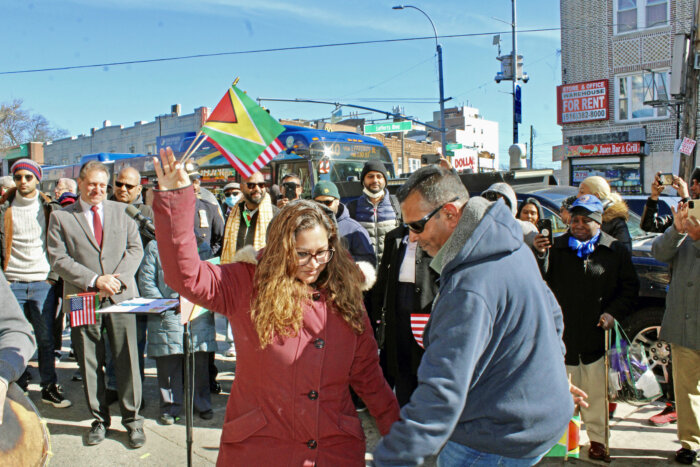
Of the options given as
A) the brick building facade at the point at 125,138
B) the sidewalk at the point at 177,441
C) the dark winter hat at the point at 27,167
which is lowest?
the sidewalk at the point at 177,441

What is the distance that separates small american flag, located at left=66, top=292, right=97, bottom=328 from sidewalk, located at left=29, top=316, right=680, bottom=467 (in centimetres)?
102

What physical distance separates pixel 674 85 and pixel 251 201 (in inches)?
289

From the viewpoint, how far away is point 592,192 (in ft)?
17.3

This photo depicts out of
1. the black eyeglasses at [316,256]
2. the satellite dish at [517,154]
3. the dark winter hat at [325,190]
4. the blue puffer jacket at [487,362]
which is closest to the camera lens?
the blue puffer jacket at [487,362]

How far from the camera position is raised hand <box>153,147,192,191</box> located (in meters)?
2.02

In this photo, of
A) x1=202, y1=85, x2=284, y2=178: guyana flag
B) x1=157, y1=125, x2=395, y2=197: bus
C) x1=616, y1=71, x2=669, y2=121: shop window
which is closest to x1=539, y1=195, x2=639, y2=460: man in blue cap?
x1=202, y1=85, x2=284, y2=178: guyana flag

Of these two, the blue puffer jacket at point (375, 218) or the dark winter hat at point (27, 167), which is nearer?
the dark winter hat at point (27, 167)

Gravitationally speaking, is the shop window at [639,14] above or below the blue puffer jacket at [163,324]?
above

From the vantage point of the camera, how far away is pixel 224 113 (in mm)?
3217

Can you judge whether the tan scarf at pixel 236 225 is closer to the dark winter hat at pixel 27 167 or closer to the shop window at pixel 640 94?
the dark winter hat at pixel 27 167

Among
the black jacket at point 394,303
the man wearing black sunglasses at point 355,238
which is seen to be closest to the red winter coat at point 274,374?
the black jacket at point 394,303

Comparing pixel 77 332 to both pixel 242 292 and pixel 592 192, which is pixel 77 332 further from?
pixel 592 192

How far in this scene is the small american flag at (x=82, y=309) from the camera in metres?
4.25

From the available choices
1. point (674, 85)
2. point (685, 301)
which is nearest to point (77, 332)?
point (685, 301)
